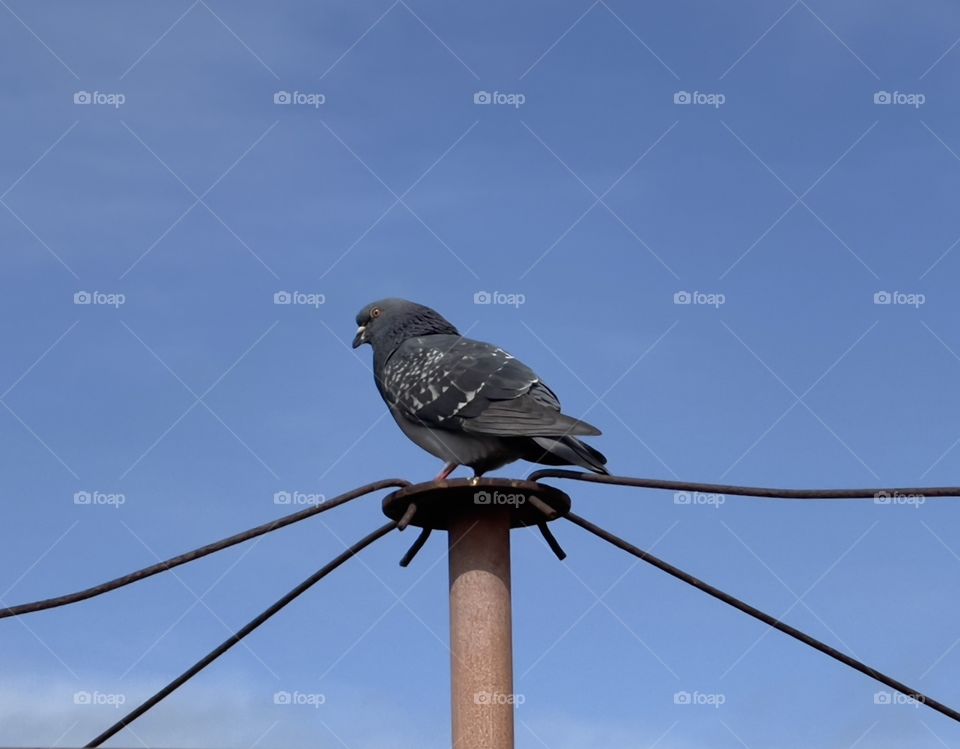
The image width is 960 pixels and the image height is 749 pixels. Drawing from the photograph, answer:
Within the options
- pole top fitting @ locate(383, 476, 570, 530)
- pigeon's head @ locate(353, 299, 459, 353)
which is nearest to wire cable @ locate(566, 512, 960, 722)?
pole top fitting @ locate(383, 476, 570, 530)

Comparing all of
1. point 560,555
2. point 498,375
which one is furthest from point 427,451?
point 560,555

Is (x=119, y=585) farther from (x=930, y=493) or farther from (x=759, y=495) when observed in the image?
(x=930, y=493)

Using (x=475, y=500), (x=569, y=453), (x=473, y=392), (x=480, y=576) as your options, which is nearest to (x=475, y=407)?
(x=473, y=392)

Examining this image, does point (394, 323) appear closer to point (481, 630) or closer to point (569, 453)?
point (569, 453)

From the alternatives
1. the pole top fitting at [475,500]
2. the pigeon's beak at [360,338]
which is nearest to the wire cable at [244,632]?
the pole top fitting at [475,500]

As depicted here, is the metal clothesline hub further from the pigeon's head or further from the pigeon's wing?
the pigeon's head

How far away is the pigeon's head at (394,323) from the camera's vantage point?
827 centimetres

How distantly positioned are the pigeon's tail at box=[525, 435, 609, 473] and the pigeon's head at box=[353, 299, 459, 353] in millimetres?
1868

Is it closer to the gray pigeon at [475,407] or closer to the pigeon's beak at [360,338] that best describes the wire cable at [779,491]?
the gray pigeon at [475,407]

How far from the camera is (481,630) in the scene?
5395mm

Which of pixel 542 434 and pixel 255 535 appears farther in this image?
pixel 542 434

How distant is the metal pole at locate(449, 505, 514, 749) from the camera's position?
205 inches

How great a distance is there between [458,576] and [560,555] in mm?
669

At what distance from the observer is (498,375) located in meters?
7.05
